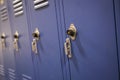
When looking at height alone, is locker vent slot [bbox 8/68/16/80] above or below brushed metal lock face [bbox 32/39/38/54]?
below

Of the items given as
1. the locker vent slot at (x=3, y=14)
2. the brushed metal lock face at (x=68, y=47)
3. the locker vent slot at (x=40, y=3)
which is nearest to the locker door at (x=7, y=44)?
the locker vent slot at (x=3, y=14)

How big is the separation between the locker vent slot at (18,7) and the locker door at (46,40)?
6.7 inches

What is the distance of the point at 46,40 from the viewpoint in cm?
155

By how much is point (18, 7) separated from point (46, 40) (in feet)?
1.99

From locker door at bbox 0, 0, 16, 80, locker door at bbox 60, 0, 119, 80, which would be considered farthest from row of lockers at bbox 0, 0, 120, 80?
locker door at bbox 0, 0, 16, 80

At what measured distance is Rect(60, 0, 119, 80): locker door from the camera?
989 mm

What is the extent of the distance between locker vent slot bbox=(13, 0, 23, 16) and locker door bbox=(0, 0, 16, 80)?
0.29 metres

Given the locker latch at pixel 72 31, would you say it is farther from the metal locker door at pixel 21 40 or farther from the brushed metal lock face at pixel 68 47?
the metal locker door at pixel 21 40

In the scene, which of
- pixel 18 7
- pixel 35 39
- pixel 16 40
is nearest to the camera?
pixel 35 39

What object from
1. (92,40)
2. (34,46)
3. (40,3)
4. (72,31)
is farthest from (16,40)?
(92,40)

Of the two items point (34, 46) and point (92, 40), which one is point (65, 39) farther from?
point (34, 46)

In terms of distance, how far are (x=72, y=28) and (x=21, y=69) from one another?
1.08 m

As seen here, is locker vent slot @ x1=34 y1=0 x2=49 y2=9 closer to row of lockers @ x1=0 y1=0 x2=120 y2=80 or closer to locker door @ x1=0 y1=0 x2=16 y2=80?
row of lockers @ x1=0 y1=0 x2=120 y2=80

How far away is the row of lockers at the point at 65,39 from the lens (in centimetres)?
100
